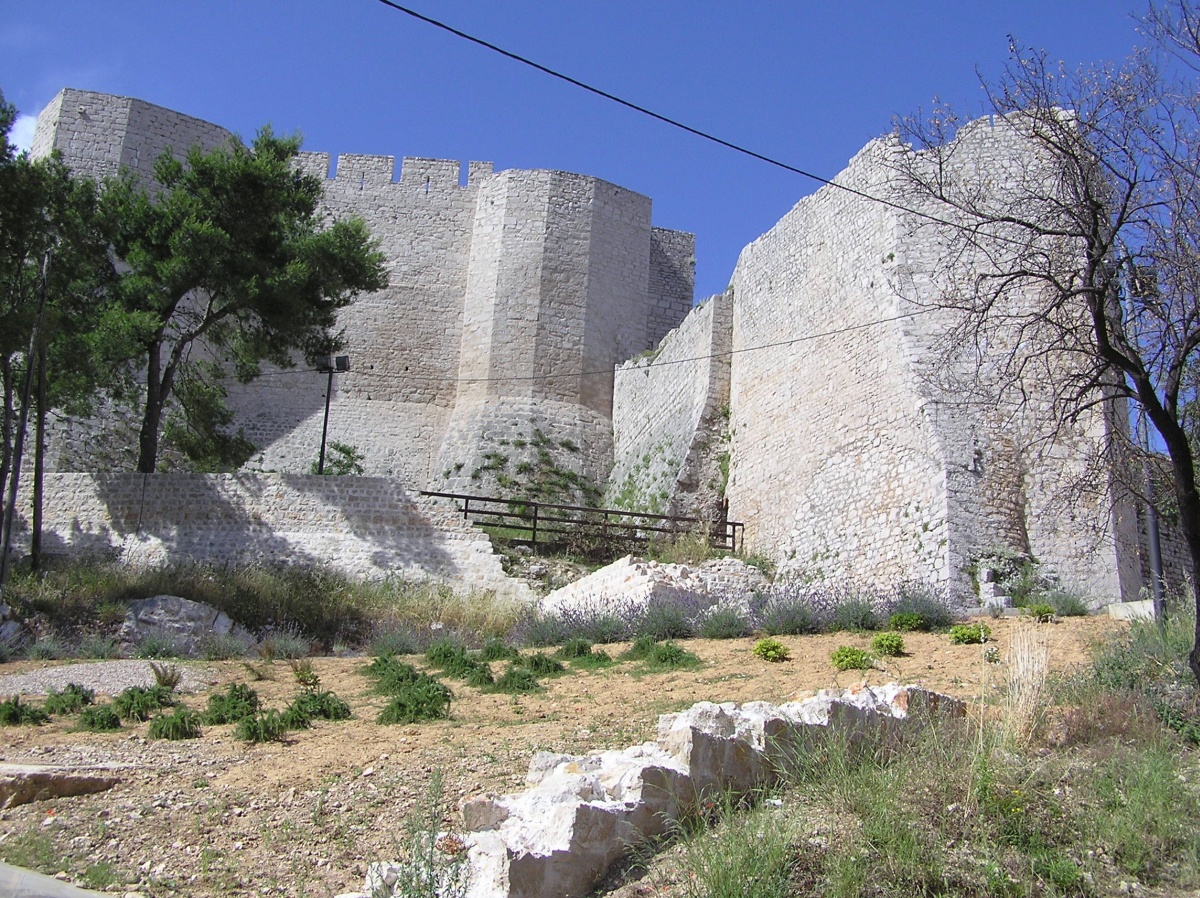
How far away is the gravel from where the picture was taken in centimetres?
984

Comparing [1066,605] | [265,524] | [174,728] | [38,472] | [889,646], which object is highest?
[38,472]

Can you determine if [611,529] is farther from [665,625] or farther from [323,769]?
[323,769]

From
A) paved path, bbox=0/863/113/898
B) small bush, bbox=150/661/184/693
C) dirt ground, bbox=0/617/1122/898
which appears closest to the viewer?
paved path, bbox=0/863/113/898

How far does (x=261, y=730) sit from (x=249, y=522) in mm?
10323

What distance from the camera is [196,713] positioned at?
8.10 m

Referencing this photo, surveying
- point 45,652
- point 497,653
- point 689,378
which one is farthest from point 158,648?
point 689,378

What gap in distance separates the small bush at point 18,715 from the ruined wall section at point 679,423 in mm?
12406

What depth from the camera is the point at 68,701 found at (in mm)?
8578

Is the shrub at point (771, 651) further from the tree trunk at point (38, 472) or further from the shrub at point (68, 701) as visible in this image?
the tree trunk at point (38, 472)

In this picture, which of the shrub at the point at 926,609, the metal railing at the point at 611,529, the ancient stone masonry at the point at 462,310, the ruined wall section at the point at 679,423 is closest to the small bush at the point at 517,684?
the shrub at the point at 926,609

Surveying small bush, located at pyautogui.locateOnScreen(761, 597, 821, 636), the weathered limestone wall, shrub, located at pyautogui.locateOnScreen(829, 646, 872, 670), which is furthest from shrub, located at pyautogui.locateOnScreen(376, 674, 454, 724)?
the weathered limestone wall

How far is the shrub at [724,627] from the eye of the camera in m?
11.7

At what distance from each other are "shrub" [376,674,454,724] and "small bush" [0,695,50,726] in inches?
100

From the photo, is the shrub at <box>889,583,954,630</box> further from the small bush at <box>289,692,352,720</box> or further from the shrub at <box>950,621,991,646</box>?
the small bush at <box>289,692,352,720</box>
